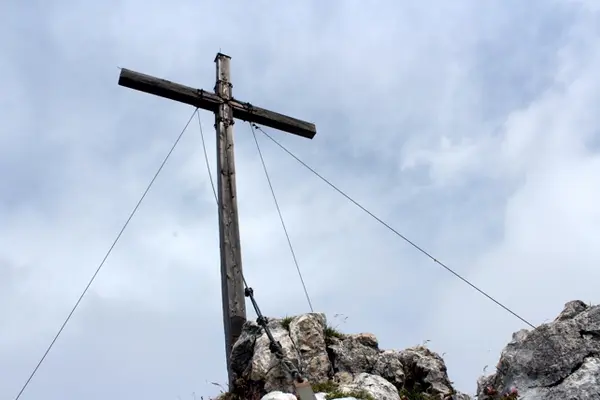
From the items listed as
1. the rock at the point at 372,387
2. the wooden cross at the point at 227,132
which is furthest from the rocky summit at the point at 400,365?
the wooden cross at the point at 227,132

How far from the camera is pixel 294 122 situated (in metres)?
12.2

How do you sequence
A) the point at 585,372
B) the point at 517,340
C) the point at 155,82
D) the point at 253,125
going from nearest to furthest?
the point at 585,372
the point at 517,340
the point at 155,82
the point at 253,125

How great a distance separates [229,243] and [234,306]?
109 centimetres

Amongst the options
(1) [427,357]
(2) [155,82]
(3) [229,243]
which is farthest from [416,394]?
(2) [155,82]

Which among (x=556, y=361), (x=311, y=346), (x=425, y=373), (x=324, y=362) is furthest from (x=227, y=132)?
(x=556, y=361)

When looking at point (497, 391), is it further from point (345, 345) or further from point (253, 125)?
point (253, 125)

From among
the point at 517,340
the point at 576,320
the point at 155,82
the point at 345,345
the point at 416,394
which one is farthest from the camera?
the point at 155,82

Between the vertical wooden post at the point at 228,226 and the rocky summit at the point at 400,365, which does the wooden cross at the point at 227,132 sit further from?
the rocky summit at the point at 400,365

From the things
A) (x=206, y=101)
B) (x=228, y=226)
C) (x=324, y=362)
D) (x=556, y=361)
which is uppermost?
(x=206, y=101)

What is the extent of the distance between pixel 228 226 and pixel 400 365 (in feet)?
12.1

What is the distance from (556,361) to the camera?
7234mm

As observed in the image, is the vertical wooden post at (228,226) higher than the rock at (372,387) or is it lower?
higher

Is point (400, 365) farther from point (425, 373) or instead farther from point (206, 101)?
point (206, 101)

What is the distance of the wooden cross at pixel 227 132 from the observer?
30.9 ft
